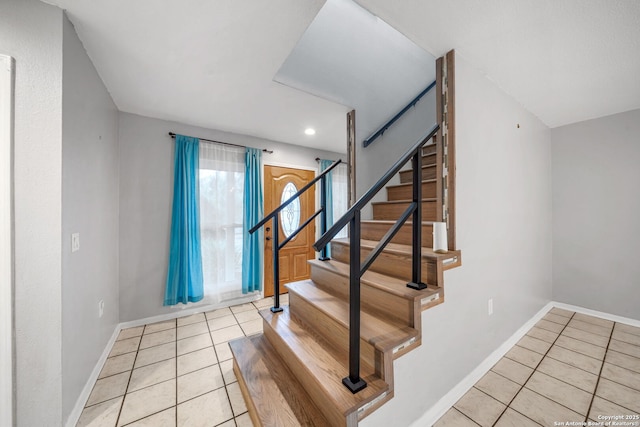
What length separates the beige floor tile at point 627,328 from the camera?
239 cm

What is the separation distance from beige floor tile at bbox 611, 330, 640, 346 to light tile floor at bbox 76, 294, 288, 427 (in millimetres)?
3464

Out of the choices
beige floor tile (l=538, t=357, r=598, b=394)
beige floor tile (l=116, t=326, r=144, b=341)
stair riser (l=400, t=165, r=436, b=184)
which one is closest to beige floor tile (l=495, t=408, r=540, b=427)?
beige floor tile (l=538, t=357, r=598, b=394)

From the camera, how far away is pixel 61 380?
1.30 m

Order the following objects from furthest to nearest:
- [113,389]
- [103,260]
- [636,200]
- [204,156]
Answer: [204,156] → [636,200] → [103,260] → [113,389]

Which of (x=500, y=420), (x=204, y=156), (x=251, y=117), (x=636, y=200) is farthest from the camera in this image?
(x=204, y=156)

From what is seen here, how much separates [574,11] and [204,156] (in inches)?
135

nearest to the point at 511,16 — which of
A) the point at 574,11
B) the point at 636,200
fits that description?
the point at 574,11

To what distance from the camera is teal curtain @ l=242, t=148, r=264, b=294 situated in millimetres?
3277

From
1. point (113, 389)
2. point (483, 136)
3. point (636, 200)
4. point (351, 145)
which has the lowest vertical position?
point (113, 389)

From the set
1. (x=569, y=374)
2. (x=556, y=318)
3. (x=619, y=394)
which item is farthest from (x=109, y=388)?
(x=556, y=318)

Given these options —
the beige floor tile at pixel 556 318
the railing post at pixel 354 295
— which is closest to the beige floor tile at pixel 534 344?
the beige floor tile at pixel 556 318

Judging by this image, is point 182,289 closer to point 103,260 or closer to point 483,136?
point 103,260

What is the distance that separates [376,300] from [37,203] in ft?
6.60

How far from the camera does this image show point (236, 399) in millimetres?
1613
